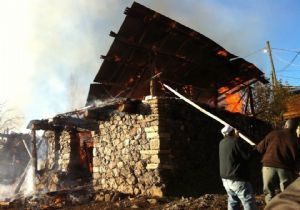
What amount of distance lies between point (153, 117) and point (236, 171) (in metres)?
→ 5.12

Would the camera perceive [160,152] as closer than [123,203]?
No

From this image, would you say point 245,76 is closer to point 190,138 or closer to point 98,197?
point 190,138

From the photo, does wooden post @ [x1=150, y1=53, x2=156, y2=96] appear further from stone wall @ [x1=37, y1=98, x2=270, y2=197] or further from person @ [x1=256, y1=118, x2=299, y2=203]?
person @ [x1=256, y1=118, x2=299, y2=203]

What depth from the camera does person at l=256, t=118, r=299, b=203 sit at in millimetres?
6691

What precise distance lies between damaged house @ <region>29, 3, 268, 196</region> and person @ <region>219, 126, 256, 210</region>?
14.6 feet

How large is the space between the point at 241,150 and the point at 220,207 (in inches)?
103

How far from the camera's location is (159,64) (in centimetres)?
1360

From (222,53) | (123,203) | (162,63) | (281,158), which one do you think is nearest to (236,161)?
(281,158)

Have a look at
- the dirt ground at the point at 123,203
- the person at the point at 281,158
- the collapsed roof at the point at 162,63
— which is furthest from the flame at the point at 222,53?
the person at the point at 281,158

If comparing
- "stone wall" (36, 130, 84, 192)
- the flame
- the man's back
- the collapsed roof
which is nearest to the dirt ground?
the man's back

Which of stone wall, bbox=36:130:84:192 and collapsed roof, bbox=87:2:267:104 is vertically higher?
collapsed roof, bbox=87:2:267:104

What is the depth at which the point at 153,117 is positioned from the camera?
37.2ft

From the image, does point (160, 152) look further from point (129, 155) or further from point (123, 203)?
point (123, 203)

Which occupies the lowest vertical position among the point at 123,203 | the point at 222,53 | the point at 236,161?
the point at 123,203
